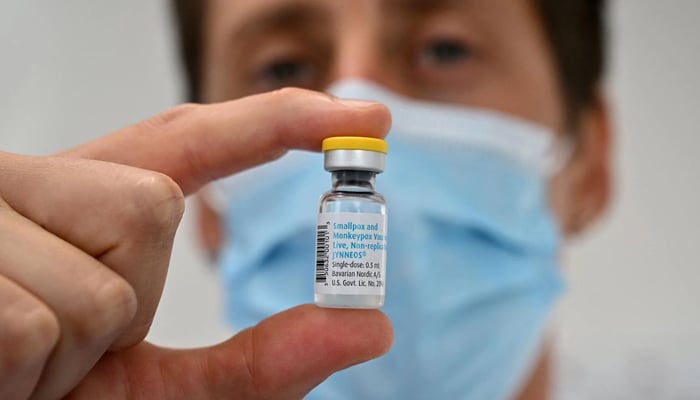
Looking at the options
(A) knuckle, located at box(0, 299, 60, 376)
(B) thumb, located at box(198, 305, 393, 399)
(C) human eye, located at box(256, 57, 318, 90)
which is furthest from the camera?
(C) human eye, located at box(256, 57, 318, 90)

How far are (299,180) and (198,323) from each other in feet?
3.28

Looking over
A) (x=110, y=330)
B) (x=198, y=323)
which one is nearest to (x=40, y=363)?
(x=110, y=330)

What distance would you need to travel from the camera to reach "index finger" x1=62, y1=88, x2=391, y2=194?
0.64 m

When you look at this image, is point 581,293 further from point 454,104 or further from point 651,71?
point 454,104

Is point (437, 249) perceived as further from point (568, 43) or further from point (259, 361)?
point (568, 43)

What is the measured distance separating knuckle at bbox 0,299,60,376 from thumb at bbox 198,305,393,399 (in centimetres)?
17

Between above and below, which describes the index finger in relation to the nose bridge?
below

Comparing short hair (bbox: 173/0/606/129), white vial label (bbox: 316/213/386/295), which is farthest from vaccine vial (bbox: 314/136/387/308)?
short hair (bbox: 173/0/606/129)

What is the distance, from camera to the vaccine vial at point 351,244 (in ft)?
2.01

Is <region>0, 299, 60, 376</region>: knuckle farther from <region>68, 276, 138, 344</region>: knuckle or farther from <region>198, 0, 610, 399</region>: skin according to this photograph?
<region>198, 0, 610, 399</region>: skin

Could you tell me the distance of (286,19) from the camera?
4.18 ft

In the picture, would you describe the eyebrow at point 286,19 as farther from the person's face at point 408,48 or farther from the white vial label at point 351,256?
the white vial label at point 351,256

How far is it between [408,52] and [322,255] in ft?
2.42

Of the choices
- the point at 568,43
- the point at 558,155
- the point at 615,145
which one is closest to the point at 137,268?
the point at 558,155
